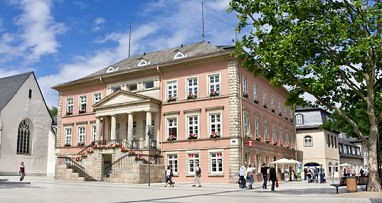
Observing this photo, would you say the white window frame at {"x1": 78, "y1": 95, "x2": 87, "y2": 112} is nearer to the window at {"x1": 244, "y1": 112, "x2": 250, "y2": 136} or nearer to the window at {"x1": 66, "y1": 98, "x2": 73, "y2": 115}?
the window at {"x1": 66, "y1": 98, "x2": 73, "y2": 115}

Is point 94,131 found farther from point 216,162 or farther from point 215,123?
point 216,162

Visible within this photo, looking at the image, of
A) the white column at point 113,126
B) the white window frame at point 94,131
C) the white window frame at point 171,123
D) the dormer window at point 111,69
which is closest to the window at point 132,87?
the white column at point 113,126

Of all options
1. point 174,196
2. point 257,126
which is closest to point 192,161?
point 257,126

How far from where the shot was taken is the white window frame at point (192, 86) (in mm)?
35000

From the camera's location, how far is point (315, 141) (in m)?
53.5

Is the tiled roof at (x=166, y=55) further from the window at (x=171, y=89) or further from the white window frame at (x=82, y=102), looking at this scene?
the white window frame at (x=82, y=102)

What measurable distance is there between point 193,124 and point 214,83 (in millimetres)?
3948

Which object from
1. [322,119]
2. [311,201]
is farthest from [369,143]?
[322,119]

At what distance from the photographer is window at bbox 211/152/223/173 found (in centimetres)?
3247

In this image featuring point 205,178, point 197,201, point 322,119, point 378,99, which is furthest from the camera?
point 322,119

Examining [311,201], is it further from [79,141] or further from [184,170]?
[79,141]

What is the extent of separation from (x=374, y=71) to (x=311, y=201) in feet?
27.6

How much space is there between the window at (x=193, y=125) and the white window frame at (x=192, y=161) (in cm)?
167

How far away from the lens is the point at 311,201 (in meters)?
15.3
